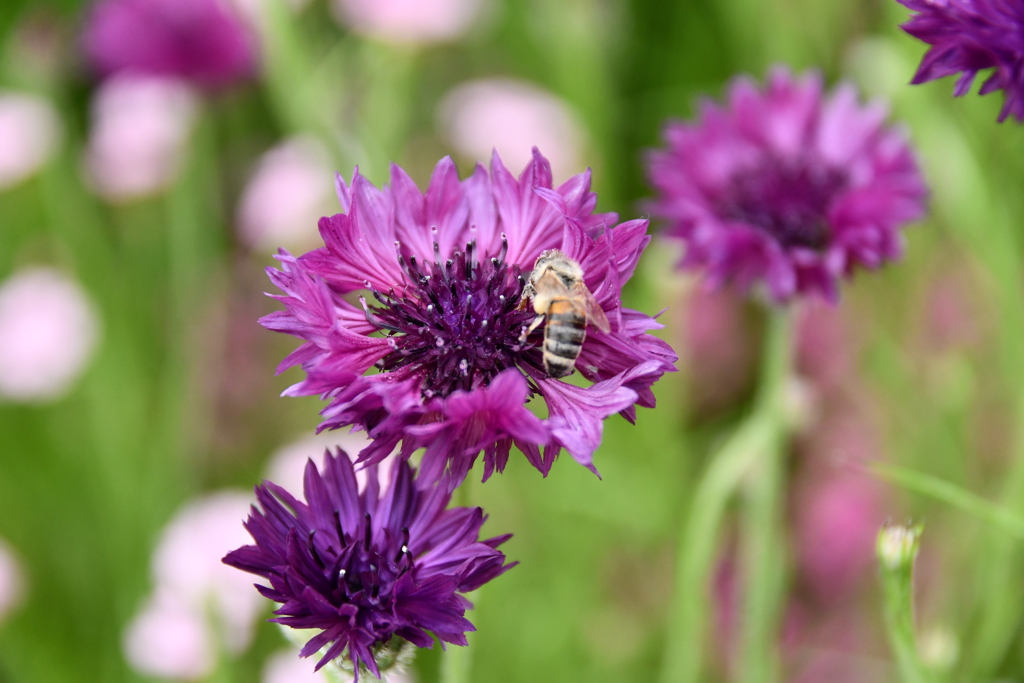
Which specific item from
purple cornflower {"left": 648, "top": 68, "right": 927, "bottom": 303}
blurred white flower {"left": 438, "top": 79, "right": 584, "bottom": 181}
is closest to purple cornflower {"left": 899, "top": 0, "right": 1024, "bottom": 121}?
purple cornflower {"left": 648, "top": 68, "right": 927, "bottom": 303}

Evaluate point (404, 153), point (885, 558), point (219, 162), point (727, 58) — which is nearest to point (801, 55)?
point (727, 58)

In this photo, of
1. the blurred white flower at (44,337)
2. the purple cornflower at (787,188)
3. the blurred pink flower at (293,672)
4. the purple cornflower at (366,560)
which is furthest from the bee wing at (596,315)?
the blurred white flower at (44,337)

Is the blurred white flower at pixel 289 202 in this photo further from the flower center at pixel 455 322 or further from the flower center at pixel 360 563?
the flower center at pixel 360 563

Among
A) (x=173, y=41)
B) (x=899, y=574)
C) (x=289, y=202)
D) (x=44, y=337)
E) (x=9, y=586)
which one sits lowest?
(x=9, y=586)

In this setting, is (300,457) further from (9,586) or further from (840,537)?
(840,537)

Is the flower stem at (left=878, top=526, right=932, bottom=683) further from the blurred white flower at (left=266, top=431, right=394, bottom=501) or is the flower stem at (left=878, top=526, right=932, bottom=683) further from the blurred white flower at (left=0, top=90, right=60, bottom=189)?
the blurred white flower at (left=0, top=90, right=60, bottom=189)

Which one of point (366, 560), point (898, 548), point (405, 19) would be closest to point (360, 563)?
point (366, 560)
